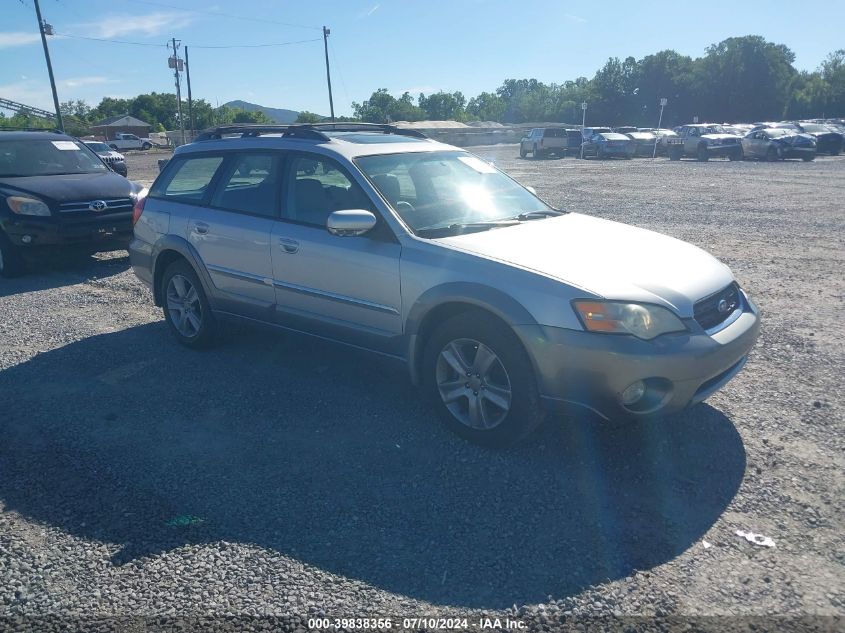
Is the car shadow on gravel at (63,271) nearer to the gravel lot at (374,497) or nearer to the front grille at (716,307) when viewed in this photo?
the gravel lot at (374,497)

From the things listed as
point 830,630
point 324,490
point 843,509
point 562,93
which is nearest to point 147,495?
point 324,490

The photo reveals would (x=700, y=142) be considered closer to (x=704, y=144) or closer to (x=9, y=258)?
(x=704, y=144)

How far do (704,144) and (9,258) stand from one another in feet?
101

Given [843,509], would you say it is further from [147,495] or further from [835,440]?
[147,495]

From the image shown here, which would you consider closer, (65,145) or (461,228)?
(461,228)

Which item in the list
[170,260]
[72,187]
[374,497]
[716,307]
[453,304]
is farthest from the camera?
[72,187]

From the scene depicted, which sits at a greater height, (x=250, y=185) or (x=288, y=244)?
(x=250, y=185)

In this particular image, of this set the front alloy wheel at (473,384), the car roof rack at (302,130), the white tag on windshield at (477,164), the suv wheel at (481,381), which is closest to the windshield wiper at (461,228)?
the suv wheel at (481,381)

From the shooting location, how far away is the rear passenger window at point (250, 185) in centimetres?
522

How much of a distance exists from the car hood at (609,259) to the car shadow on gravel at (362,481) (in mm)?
947

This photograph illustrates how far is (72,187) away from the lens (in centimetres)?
923

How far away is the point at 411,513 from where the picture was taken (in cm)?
349

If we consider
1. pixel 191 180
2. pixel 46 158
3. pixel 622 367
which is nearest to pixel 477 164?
pixel 191 180

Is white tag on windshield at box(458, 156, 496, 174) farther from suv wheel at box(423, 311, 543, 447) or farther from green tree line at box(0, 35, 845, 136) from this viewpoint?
green tree line at box(0, 35, 845, 136)
